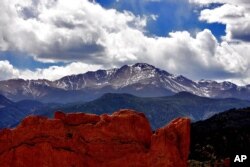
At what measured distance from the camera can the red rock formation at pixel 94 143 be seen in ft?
398

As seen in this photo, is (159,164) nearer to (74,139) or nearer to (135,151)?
(135,151)

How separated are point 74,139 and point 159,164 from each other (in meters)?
19.7

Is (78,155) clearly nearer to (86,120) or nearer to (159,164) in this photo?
(86,120)

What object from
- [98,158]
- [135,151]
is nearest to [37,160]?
[98,158]

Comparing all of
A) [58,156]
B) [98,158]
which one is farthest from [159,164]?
[58,156]

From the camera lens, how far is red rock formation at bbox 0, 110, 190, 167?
398ft

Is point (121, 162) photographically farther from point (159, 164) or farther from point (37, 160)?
point (37, 160)

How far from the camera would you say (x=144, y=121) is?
12469cm

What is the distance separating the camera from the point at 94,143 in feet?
403

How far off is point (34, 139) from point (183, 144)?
3350 centimetres

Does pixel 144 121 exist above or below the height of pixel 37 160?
above

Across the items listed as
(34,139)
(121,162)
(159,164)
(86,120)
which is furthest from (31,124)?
(159,164)

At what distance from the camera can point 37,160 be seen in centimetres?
12156

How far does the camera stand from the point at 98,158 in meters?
122
